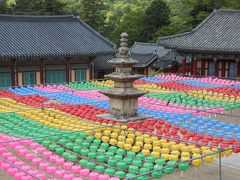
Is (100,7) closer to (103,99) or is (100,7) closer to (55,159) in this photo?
(103,99)

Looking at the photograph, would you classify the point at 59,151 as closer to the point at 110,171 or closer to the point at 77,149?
the point at 77,149

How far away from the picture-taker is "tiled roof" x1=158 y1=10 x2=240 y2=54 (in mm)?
32475

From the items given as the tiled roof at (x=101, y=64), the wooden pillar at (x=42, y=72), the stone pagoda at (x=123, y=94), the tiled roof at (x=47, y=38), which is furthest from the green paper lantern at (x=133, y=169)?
the tiled roof at (x=101, y=64)

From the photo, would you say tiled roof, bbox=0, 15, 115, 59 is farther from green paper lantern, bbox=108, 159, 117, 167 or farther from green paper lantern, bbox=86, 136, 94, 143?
green paper lantern, bbox=108, 159, 117, 167

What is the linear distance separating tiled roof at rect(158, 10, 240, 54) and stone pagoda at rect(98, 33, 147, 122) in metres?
15.9

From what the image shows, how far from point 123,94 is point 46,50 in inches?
619

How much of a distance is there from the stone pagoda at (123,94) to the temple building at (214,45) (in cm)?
1594

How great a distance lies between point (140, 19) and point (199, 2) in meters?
11.8

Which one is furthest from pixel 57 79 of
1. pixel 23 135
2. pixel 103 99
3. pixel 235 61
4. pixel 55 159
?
pixel 55 159

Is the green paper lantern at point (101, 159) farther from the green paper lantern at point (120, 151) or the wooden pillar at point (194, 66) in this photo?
the wooden pillar at point (194, 66)

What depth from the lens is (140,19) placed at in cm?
7288

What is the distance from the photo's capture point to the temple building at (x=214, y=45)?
32656 mm

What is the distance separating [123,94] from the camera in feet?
57.5

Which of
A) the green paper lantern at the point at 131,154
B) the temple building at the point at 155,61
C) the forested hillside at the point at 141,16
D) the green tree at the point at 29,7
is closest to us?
the green paper lantern at the point at 131,154
